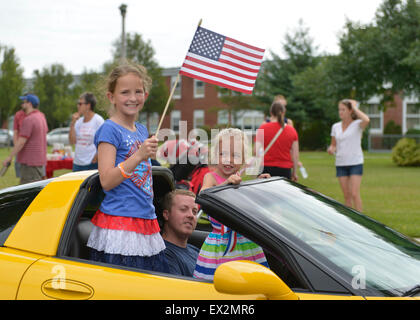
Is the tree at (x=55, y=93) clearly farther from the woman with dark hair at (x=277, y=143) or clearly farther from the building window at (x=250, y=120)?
the woman with dark hair at (x=277, y=143)

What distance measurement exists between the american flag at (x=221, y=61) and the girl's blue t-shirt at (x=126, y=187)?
779 millimetres

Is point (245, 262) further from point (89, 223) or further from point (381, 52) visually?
point (381, 52)

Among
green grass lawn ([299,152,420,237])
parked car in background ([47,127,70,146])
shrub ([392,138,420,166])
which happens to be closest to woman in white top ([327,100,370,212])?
green grass lawn ([299,152,420,237])

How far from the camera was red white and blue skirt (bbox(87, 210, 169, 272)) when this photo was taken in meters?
2.40

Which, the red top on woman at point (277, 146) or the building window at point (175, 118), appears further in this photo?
the building window at point (175, 118)

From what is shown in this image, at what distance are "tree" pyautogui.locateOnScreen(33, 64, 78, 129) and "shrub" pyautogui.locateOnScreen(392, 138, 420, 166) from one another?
2653 cm

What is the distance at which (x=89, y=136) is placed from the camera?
23.9ft

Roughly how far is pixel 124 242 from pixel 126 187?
0.28m

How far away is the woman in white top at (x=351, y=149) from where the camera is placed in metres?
6.96

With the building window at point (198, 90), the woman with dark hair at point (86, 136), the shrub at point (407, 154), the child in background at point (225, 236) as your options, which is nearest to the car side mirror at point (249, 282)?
the child in background at point (225, 236)

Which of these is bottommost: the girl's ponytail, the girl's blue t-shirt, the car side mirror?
the car side mirror

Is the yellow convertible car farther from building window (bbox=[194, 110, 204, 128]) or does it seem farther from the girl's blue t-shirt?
building window (bbox=[194, 110, 204, 128])
